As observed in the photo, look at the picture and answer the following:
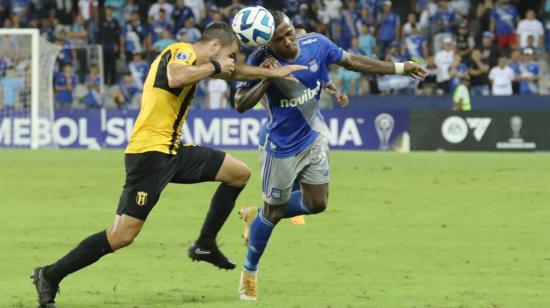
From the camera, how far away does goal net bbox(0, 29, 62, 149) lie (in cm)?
3020

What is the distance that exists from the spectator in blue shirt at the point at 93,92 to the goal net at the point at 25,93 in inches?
66.4

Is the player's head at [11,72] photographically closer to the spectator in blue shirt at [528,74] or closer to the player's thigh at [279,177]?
the spectator in blue shirt at [528,74]

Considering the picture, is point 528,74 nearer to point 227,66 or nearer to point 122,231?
point 227,66

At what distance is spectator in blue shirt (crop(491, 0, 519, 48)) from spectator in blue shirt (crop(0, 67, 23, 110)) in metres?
12.8

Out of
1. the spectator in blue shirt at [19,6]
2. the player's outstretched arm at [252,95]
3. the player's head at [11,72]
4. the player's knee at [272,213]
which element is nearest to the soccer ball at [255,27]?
the player's outstretched arm at [252,95]

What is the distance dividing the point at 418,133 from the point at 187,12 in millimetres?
8413

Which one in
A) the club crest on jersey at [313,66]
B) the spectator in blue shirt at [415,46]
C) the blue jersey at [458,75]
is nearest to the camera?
the club crest on jersey at [313,66]

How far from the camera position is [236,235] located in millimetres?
14016

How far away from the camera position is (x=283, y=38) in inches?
371

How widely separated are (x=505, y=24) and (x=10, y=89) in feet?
43.5

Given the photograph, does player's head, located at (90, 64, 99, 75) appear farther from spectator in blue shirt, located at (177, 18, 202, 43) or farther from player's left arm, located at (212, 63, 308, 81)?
player's left arm, located at (212, 63, 308, 81)

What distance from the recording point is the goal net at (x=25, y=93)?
30.2 meters

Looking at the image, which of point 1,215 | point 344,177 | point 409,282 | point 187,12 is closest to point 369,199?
point 344,177

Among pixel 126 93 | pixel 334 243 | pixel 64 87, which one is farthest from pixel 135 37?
pixel 334 243
